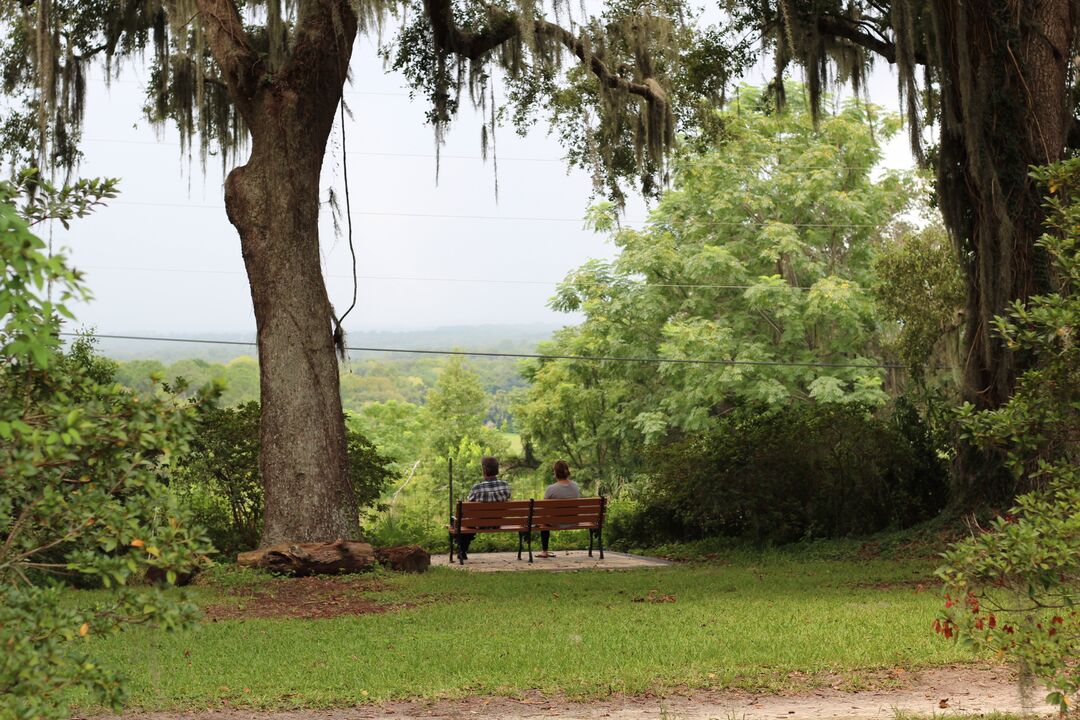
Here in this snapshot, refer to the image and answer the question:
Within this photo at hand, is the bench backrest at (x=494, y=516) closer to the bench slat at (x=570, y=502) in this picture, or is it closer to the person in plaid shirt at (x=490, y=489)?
the bench slat at (x=570, y=502)

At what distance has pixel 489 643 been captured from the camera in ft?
22.8

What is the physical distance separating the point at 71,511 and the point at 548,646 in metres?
4.19

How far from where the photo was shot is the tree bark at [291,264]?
11.5 metres

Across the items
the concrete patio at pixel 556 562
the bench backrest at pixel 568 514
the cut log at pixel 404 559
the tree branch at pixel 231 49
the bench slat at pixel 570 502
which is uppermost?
the tree branch at pixel 231 49

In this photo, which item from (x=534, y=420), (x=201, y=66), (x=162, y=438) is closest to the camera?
(x=162, y=438)

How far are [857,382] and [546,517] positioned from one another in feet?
59.2

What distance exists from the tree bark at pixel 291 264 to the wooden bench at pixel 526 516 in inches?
48.2

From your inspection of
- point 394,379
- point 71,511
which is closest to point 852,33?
point 71,511

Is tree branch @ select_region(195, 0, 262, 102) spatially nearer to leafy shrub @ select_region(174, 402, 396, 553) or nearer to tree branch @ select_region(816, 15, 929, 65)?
leafy shrub @ select_region(174, 402, 396, 553)

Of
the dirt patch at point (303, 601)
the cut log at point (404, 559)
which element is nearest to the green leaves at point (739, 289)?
the cut log at point (404, 559)

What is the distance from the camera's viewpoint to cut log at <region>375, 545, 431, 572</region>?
11422 mm

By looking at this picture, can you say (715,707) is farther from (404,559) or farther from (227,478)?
(227,478)

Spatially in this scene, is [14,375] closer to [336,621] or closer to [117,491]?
[117,491]

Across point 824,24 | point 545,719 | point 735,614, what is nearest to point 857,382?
point 824,24
